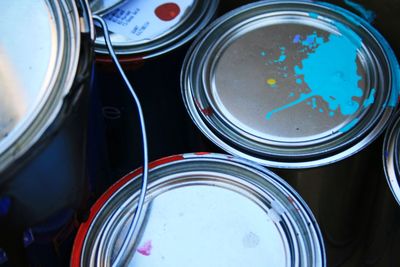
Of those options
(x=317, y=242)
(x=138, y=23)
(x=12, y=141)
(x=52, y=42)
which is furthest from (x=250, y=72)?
(x=12, y=141)

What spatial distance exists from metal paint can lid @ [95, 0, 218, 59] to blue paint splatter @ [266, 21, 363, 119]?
0.29 metres

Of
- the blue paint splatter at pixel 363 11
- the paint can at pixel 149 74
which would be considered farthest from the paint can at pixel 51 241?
the blue paint splatter at pixel 363 11

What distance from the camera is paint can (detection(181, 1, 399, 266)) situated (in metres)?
1.31

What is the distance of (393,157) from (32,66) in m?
0.76

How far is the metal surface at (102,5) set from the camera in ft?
5.08

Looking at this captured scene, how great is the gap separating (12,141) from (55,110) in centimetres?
8

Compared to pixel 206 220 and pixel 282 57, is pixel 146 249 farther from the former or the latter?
pixel 282 57

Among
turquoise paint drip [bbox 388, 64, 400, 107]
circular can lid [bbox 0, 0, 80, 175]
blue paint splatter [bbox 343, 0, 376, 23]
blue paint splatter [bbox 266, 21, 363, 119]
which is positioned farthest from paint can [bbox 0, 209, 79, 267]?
blue paint splatter [bbox 343, 0, 376, 23]

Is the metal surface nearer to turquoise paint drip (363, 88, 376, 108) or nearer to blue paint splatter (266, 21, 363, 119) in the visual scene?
blue paint splatter (266, 21, 363, 119)

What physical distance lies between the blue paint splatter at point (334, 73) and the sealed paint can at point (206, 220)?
0.20 metres

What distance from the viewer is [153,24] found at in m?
1.54

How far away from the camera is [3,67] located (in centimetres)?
98

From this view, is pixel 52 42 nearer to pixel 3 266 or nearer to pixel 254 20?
pixel 3 266

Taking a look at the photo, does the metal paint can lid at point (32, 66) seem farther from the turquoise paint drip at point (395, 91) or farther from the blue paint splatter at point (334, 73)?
the turquoise paint drip at point (395, 91)
